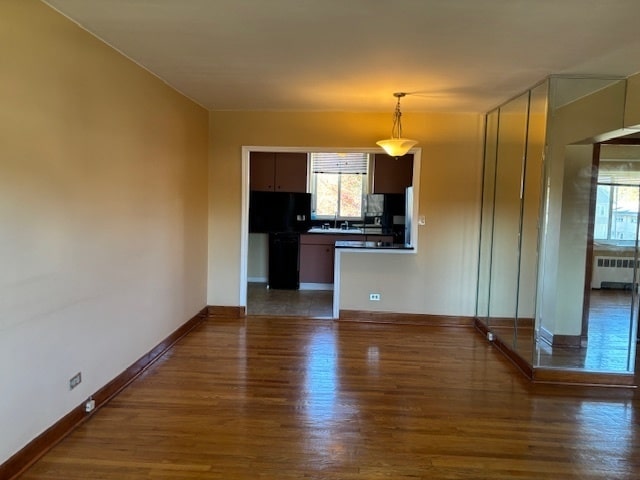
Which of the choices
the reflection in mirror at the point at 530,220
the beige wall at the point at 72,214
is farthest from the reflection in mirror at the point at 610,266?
the beige wall at the point at 72,214

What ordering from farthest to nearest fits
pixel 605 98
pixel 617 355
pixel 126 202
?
pixel 617 355, pixel 605 98, pixel 126 202

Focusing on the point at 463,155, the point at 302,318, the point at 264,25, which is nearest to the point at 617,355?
the point at 463,155

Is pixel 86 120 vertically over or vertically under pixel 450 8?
under

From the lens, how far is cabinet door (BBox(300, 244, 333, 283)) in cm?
720

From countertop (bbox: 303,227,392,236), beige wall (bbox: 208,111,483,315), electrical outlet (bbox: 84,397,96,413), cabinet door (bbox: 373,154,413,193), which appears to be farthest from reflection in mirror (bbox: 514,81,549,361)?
electrical outlet (bbox: 84,397,96,413)

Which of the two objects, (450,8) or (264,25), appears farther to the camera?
(264,25)

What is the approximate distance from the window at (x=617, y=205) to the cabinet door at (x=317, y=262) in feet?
12.7

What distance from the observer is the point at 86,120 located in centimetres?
277

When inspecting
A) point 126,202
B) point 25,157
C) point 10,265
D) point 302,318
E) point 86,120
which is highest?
point 86,120

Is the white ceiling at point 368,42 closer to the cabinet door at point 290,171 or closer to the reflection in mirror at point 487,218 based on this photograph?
the reflection in mirror at point 487,218

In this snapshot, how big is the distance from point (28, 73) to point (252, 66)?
61.9 inches

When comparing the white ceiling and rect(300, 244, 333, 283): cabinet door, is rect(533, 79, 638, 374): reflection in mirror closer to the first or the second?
the white ceiling

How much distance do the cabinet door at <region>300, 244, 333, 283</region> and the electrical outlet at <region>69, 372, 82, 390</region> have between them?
15.0ft

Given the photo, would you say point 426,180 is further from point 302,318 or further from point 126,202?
point 126,202
